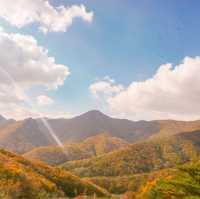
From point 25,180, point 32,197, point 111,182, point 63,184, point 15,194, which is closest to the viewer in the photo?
point 15,194

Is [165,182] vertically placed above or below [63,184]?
above

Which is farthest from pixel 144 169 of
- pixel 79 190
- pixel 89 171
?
pixel 79 190

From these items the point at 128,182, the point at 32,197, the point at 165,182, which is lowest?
the point at 128,182

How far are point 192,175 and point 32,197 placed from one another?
53.5 feet

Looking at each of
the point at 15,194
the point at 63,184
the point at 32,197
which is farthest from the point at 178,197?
the point at 63,184

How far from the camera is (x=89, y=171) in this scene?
606 ft

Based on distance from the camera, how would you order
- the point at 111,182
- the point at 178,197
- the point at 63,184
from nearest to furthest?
the point at 178,197
the point at 63,184
the point at 111,182

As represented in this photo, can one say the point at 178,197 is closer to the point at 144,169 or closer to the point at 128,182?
the point at 128,182

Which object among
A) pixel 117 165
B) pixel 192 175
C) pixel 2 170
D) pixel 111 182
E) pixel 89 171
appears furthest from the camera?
pixel 117 165

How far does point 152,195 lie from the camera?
26.7 metres

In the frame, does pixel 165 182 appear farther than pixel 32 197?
No

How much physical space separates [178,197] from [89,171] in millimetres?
178249

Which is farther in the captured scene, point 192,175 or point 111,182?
point 111,182

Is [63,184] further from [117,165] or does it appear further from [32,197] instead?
[117,165]
